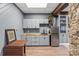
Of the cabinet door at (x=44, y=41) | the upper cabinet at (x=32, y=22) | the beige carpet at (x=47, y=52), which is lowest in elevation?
the beige carpet at (x=47, y=52)

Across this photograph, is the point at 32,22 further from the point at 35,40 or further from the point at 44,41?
the point at 44,41

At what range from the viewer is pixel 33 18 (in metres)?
8.77

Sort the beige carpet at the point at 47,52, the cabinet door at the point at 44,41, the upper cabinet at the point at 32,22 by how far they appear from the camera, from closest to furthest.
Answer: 1. the beige carpet at the point at 47,52
2. the cabinet door at the point at 44,41
3. the upper cabinet at the point at 32,22

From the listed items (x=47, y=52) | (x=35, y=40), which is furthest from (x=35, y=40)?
(x=47, y=52)

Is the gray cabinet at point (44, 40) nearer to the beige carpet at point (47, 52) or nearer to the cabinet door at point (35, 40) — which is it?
the cabinet door at point (35, 40)

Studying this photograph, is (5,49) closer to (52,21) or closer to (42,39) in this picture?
(42,39)

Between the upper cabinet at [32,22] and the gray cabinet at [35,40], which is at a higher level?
the upper cabinet at [32,22]

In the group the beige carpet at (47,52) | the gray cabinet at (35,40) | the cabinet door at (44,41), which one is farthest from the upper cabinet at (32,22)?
the beige carpet at (47,52)

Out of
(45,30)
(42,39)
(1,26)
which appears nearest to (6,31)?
(1,26)

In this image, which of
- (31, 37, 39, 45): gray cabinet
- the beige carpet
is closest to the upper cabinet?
(31, 37, 39, 45): gray cabinet

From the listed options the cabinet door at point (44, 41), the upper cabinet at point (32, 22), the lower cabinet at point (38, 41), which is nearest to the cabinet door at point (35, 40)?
the lower cabinet at point (38, 41)

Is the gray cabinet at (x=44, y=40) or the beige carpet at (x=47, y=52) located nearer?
the beige carpet at (x=47, y=52)

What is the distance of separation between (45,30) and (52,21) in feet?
2.09

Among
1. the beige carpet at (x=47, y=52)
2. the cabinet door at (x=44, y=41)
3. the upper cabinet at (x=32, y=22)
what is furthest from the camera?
the upper cabinet at (x=32, y=22)
